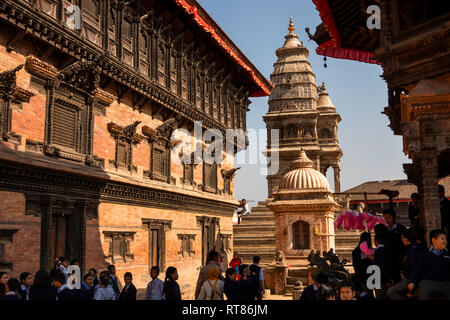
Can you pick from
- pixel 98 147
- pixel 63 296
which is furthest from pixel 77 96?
pixel 63 296

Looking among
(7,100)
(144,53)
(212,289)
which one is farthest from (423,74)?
(144,53)

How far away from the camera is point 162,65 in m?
23.2

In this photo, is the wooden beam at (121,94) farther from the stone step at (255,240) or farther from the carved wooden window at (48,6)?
the stone step at (255,240)

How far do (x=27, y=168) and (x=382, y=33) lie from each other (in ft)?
31.8

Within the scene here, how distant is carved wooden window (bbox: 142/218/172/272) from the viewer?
70.2 feet

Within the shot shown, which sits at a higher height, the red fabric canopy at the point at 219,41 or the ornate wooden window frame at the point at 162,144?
the red fabric canopy at the point at 219,41

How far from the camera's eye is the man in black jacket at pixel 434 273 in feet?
21.9

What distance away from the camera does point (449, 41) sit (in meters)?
9.48

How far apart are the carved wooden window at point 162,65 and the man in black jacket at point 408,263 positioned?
1656 centimetres

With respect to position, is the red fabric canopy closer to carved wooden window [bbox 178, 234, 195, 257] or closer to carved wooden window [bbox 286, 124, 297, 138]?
carved wooden window [bbox 178, 234, 195, 257]

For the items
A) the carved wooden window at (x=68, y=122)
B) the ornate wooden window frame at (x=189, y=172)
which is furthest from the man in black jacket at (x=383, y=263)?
the ornate wooden window frame at (x=189, y=172)

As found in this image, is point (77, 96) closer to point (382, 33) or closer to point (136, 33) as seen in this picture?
point (136, 33)

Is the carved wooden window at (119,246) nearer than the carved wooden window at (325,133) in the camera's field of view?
Yes
